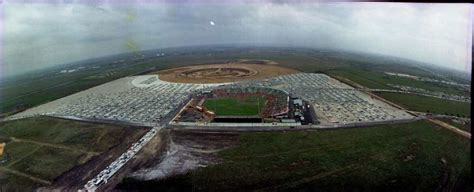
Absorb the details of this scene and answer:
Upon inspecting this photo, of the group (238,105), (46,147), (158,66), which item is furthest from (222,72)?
(46,147)

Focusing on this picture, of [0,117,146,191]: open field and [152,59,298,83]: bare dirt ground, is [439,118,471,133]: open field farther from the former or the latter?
[0,117,146,191]: open field

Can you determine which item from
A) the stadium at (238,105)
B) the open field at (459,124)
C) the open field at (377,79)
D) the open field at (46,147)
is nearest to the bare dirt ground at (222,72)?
the stadium at (238,105)

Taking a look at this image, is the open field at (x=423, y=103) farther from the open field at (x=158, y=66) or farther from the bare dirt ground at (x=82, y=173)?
the bare dirt ground at (x=82, y=173)

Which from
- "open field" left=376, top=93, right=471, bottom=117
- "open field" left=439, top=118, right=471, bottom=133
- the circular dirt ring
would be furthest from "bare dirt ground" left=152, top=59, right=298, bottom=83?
"open field" left=439, top=118, right=471, bottom=133

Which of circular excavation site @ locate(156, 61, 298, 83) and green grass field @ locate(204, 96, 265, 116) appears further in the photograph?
circular excavation site @ locate(156, 61, 298, 83)

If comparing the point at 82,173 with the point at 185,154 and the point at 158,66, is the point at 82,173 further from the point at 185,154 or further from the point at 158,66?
the point at 158,66

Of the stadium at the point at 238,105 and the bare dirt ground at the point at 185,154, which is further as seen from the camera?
the stadium at the point at 238,105
